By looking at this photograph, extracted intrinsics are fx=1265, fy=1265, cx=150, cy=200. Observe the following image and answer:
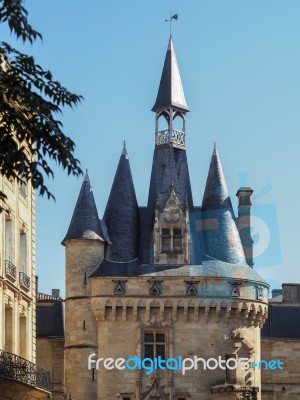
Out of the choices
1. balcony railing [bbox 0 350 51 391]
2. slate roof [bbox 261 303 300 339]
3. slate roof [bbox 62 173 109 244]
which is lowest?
balcony railing [bbox 0 350 51 391]

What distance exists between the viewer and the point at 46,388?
32.6 m

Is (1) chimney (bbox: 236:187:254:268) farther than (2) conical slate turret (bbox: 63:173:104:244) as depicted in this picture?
Yes

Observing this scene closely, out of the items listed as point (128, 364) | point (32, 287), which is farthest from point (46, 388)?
point (128, 364)

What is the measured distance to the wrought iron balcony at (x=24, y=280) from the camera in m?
32.8

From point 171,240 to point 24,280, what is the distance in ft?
80.0

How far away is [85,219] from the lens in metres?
57.0

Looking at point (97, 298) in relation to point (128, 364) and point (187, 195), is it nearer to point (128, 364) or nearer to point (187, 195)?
point (128, 364)

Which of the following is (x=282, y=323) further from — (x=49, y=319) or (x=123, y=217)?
(x=123, y=217)

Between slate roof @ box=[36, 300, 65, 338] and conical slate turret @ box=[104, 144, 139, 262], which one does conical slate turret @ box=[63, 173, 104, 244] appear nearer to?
conical slate turret @ box=[104, 144, 139, 262]

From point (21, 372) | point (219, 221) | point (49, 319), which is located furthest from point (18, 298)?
point (49, 319)

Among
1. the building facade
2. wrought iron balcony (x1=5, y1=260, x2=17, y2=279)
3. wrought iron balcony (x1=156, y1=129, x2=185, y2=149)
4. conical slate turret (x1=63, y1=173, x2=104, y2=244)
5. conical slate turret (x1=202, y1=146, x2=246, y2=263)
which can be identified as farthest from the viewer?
wrought iron balcony (x1=156, y1=129, x2=185, y2=149)

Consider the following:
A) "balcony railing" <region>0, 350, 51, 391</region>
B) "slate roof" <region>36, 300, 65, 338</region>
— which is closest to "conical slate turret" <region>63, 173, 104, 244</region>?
"slate roof" <region>36, 300, 65, 338</region>

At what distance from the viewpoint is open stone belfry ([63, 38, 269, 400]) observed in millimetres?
55375

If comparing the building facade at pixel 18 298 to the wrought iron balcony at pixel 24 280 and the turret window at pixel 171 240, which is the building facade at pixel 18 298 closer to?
the wrought iron balcony at pixel 24 280
